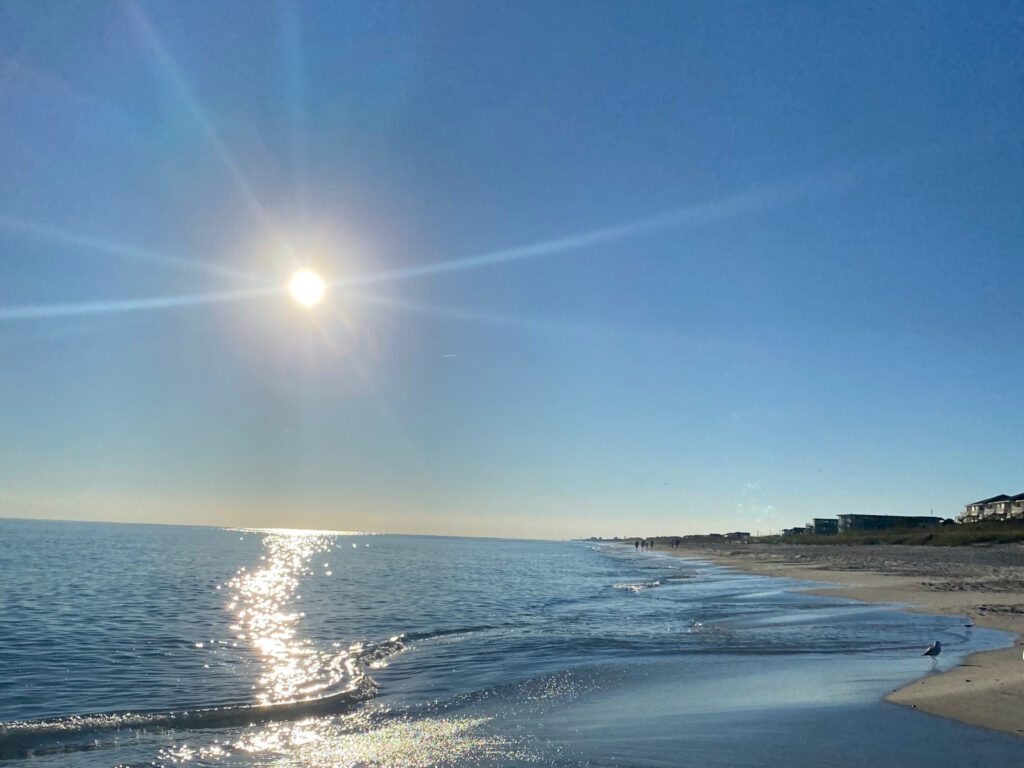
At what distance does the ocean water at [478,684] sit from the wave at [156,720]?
5 cm

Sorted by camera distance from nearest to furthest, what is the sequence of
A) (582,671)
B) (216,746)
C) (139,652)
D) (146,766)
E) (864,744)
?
(864,744), (146,766), (216,746), (582,671), (139,652)

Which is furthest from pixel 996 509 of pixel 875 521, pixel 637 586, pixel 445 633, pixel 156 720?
pixel 156 720

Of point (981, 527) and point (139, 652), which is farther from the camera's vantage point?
point (981, 527)

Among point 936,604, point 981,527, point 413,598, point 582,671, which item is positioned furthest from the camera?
point 981,527

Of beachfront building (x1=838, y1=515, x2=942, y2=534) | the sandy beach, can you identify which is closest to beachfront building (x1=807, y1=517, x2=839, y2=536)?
beachfront building (x1=838, y1=515, x2=942, y2=534)

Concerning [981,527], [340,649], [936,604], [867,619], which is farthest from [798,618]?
[981,527]

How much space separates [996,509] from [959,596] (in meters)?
107

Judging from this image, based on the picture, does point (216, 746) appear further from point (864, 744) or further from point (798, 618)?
point (798, 618)

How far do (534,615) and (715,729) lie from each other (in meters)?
18.7

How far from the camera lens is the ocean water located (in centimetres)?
943

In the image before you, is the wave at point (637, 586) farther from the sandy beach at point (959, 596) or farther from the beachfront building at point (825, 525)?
the beachfront building at point (825, 525)

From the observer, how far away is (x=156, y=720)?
12.1m

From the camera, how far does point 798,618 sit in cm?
2378

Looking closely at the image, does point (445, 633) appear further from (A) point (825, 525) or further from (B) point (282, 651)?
(A) point (825, 525)
